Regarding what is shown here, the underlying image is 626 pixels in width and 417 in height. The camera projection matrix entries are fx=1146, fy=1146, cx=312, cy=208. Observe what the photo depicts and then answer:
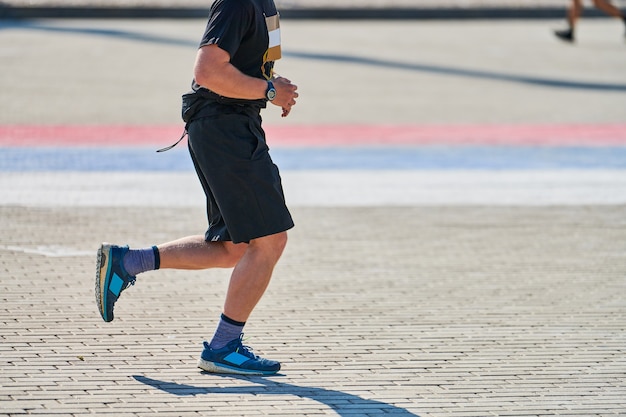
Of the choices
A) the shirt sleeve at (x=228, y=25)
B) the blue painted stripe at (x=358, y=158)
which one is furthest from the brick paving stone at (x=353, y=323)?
the blue painted stripe at (x=358, y=158)

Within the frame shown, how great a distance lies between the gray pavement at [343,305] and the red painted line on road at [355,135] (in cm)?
43

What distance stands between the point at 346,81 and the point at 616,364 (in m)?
10.4

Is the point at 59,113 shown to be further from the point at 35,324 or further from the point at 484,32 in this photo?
the point at 484,32

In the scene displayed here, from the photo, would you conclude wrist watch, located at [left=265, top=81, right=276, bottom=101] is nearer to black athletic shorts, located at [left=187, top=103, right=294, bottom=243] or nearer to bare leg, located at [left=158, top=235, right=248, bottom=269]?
black athletic shorts, located at [left=187, top=103, right=294, bottom=243]

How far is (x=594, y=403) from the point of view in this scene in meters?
4.76

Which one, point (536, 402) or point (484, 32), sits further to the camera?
point (484, 32)

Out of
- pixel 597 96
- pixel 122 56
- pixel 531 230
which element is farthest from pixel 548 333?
pixel 122 56

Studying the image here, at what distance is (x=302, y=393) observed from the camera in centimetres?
479

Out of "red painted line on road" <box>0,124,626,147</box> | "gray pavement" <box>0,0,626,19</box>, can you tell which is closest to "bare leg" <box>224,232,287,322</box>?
"red painted line on road" <box>0,124,626,147</box>

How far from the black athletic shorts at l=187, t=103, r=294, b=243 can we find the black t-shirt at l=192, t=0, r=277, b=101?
18 centimetres

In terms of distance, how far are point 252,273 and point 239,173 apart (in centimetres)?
45

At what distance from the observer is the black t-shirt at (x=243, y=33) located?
4.79 m

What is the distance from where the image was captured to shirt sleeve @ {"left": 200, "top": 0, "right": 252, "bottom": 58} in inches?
189

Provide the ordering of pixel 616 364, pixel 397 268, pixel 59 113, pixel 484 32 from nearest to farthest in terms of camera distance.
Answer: pixel 616 364, pixel 397 268, pixel 59 113, pixel 484 32
